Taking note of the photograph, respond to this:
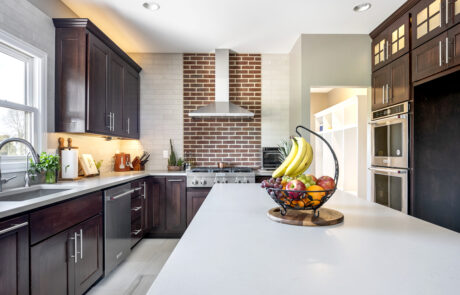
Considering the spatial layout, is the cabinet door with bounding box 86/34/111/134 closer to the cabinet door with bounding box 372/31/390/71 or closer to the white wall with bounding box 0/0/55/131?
the white wall with bounding box 0/0/55/131

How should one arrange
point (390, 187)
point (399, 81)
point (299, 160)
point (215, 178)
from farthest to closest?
1. point (215, 178)
2. point (390, 187)
3. point (399, 81)
4. point (299, 160)

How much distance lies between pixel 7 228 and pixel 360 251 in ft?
5.08

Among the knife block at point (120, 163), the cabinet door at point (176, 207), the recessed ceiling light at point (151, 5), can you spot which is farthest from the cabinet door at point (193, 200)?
the recessed ceiling light at point (151, 5)

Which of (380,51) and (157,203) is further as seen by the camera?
(157,203)

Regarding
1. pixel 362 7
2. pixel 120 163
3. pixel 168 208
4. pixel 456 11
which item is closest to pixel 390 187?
pixel 456 11

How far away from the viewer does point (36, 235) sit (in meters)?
1.47

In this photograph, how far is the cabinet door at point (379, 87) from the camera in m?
3.04

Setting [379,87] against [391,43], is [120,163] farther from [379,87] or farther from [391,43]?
[391,43]

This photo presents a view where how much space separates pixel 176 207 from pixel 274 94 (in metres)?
2.20

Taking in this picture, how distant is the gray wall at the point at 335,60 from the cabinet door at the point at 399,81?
47 centimetres

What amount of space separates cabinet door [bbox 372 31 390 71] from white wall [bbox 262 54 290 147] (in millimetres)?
1186

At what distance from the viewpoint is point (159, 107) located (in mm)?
3955

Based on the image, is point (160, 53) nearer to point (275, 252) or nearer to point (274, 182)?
point (274, 182)

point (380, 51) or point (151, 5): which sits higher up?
point (151, 5)
